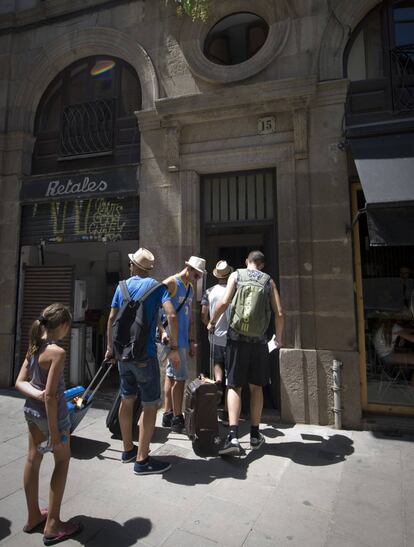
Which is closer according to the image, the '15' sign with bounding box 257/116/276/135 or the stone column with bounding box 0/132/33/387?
the '15' sign with bounding box 257/116/276/135

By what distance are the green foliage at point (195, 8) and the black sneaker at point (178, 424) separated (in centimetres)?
580

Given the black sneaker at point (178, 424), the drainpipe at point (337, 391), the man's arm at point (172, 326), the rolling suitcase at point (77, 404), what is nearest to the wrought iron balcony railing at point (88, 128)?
the man's arm at point (172, 326)

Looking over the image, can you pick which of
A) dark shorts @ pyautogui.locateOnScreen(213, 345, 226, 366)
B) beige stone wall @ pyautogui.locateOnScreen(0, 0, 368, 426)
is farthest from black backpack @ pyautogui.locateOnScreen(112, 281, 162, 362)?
beige stone wall @ pyautogui.locateOnScreen(0, 0, 368, 426)

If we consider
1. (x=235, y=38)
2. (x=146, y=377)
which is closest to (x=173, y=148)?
(x=235, y=38)

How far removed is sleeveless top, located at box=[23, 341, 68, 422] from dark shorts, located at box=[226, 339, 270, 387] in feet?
6.19

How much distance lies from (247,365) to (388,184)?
2.80 meters

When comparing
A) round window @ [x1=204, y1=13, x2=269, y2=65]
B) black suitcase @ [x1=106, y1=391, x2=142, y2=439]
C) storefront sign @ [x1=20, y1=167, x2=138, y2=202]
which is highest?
round window @ [x1=204, y1=13, x2=269, y2=65]

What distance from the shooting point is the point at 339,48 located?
17.5 feet

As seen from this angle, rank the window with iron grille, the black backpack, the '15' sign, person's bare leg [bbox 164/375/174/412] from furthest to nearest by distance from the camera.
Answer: the window with iron grille → the '15' sign → person's bare leg [bbox 164/375/174/412] → the black backpack

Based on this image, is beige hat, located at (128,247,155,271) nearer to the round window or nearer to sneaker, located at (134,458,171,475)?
sneaker, located at (134,458,171,475)

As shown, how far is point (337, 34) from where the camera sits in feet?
17.6

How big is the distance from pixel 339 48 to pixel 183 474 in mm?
5890

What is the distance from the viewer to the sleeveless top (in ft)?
8.57

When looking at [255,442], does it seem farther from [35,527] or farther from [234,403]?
[35,527]
